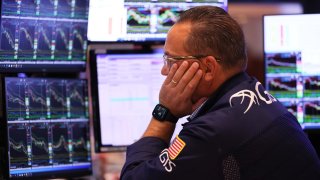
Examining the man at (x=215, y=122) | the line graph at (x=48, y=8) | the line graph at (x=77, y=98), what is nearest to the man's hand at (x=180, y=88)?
the man at (x=215, y=122)

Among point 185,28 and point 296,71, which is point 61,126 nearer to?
point 185,28

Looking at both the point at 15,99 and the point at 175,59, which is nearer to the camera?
the point at 175,59

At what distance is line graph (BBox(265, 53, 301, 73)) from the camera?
2.45 m

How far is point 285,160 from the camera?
4.87 ft

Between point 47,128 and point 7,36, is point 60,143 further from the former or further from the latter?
point 7,36

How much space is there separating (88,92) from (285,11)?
1092mm

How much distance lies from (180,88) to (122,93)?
2.23 ft

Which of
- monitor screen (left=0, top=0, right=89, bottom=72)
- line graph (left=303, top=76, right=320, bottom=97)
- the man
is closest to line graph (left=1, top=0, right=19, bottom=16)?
monitor screen (left=0, top=0, right=89, bottom=72)

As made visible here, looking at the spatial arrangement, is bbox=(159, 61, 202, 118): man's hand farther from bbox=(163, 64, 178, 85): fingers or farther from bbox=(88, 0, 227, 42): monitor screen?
bbox=(88, 0, 227, 42): monitor screen

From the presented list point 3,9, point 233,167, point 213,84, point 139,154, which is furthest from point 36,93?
point 233,167

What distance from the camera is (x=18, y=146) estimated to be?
2027 mm

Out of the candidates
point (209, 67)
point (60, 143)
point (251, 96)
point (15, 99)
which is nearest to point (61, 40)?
point (15, 99)

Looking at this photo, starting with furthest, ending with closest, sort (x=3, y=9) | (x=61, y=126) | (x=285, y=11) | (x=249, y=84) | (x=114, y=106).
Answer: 1. (x=285, y=11)
2. (x=114, y=106)
3. (x=61, y=126)
4. (x=3, y=9)
5. (x=249, y=84)

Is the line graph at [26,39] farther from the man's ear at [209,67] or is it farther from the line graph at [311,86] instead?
the line graph at [311,86]
